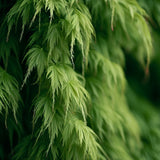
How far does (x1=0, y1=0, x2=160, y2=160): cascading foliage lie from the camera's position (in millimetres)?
930

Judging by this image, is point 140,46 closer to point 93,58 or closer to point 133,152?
point 93,58

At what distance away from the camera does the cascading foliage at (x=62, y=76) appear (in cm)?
93

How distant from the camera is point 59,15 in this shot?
0.96m

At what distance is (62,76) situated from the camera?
93 centimetres

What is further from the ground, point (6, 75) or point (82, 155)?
point (6, 75)

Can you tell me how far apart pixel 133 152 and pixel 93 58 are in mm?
689

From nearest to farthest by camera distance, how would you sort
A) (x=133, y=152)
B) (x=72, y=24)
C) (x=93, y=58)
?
1. (x=72, y=24)
2. (x=93, y=58)
3. (x=133, y=152)

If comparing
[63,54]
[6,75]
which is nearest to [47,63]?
[63,54]

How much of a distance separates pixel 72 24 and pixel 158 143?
3.80 ft

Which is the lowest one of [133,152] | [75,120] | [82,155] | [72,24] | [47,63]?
[133,152]

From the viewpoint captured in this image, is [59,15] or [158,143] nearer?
[59,15]

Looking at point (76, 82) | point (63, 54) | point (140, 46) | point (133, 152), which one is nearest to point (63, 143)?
point (76, 82)

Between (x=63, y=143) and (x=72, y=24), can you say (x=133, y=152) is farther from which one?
(x=72, y=24)

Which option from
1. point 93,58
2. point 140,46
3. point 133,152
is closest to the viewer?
point 93,58
